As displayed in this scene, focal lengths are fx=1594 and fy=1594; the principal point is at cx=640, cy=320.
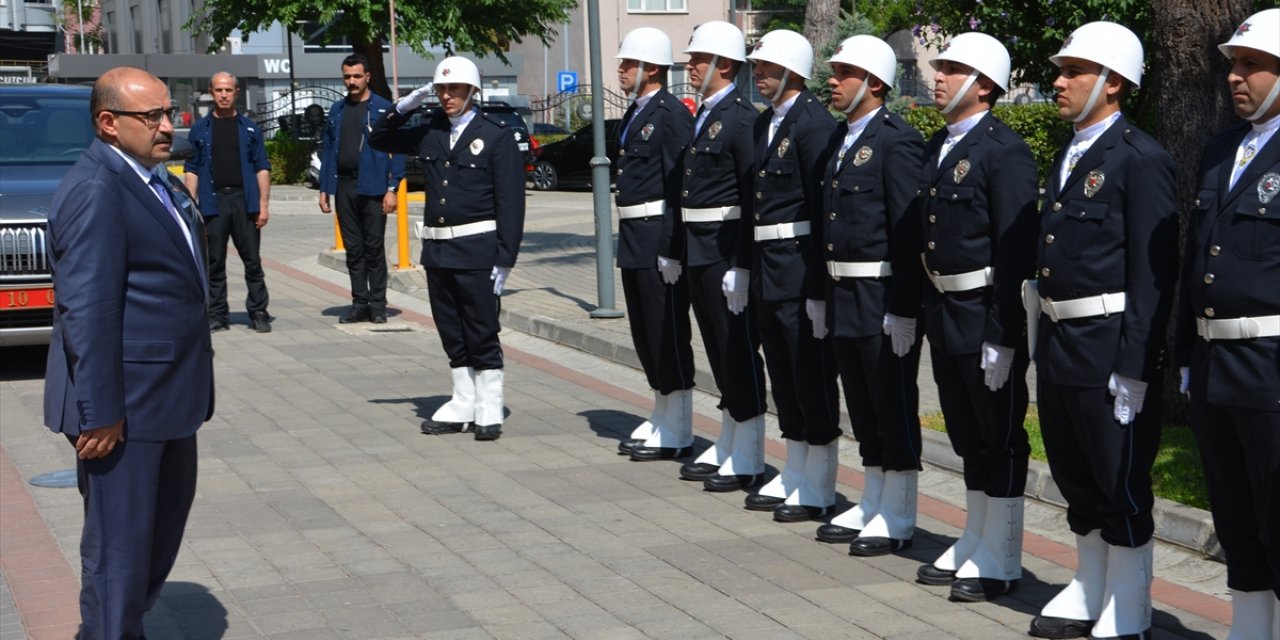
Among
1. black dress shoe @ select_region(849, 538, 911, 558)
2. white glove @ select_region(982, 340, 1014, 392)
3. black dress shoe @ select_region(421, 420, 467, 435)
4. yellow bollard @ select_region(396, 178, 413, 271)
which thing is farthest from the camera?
yellow bollard @ select_region(396, 178, 413, 271)

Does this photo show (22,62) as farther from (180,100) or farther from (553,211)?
(553,211)

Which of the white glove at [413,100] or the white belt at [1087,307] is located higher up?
the white glove at [413,100]

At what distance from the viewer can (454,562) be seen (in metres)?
6.88

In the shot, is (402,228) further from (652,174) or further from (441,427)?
(652,174)

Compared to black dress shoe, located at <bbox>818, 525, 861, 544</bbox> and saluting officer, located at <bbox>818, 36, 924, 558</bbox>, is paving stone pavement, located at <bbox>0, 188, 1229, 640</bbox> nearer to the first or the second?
black dress shoe, located at <bbox>818, 525, 861, 544</bbox>

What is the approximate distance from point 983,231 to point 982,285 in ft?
0.69

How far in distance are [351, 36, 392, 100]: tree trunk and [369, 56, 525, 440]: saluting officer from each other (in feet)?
84.4

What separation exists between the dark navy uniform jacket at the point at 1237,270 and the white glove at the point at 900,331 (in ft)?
5.27

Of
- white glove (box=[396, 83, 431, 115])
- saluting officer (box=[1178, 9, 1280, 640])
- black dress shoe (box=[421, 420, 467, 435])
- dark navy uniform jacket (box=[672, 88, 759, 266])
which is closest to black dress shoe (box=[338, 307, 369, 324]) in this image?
black dress shoe (box=[421, 420, 467, 435])

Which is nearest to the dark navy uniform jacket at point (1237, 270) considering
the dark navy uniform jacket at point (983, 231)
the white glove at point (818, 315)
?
the dark navy uniform jacket at point (983, 231)

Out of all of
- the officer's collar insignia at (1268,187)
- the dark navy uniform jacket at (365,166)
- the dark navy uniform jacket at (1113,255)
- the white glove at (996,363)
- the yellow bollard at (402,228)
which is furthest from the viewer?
the yellow bollard at (402,228)

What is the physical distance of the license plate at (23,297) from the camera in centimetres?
1114

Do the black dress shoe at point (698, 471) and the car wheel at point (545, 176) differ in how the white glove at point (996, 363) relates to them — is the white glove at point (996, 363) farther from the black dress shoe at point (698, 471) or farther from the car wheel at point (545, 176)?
the car wheel at point (545, 176)

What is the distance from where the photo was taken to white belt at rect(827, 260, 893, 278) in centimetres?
679
